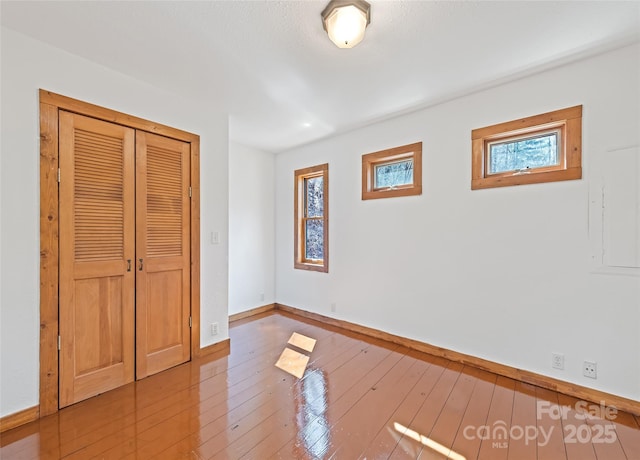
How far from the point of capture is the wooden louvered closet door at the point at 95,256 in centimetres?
205

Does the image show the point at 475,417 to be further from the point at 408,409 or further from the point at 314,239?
the point at 314,239

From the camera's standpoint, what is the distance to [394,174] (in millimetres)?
3377

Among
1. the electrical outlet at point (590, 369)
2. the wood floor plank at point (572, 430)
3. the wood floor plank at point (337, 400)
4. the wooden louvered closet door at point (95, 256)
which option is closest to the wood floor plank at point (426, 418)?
the wood floor plank at point (337, 400)

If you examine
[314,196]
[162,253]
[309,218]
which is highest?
[314,196]

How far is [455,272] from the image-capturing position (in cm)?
279

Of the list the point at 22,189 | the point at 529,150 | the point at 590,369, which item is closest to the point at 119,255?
the point at 22,189

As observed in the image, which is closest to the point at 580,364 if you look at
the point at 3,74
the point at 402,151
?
the point at 402,151

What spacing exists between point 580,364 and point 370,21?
2947 millimetres

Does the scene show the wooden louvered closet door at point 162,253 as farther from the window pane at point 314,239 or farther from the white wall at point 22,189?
the window pane at point 314,239

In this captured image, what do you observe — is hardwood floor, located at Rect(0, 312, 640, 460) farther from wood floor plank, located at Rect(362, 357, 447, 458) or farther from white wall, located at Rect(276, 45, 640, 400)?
white wall, located at Rect(276, 45, 640, 400)

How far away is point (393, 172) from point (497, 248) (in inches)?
55.7

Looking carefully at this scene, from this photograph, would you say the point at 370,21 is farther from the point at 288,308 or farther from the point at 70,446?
the point at 288,308

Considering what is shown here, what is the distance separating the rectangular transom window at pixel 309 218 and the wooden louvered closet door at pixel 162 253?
72.8 inches

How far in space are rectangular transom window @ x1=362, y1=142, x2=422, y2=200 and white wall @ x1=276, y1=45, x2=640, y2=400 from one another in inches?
3.4
